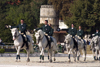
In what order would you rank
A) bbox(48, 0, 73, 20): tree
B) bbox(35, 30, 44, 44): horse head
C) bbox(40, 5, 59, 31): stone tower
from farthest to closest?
1. bbox(40, 5, 59, 31): stone tower
2. bbox(48, 0, 73, 20): tree
3. bbox(35, 30, 44, 44): horse head

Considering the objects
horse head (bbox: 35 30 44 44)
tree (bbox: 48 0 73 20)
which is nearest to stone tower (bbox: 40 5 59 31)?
tree (bbox: 48 0 73 20)

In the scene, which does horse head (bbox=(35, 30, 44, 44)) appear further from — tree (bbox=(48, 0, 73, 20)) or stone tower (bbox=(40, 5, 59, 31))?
stone tower (bbox=(40, 5, 59, 31))

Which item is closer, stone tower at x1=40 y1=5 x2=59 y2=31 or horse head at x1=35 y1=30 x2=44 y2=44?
horse head at x1=35 y1=30 x2=44 y2=44

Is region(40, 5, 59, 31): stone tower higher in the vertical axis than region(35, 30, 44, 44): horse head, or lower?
higher

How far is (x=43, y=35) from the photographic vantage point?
2553 cm

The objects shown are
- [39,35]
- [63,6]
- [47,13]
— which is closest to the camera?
[39,35]

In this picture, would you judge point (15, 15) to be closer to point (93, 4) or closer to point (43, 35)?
point (93, 4)

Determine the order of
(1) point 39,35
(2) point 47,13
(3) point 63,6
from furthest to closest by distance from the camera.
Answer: (2) point 47,13
(3) point 63,6
(1) point 39,35

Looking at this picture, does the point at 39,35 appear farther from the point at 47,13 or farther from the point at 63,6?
the point at 47,13

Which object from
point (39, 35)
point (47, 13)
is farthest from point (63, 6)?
point (39, 35)

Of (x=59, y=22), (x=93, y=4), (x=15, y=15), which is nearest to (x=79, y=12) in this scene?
(x=93, y=4)

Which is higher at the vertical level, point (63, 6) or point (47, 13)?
point (63, 6)

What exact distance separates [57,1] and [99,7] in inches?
607

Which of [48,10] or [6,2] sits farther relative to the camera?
[6,2]
